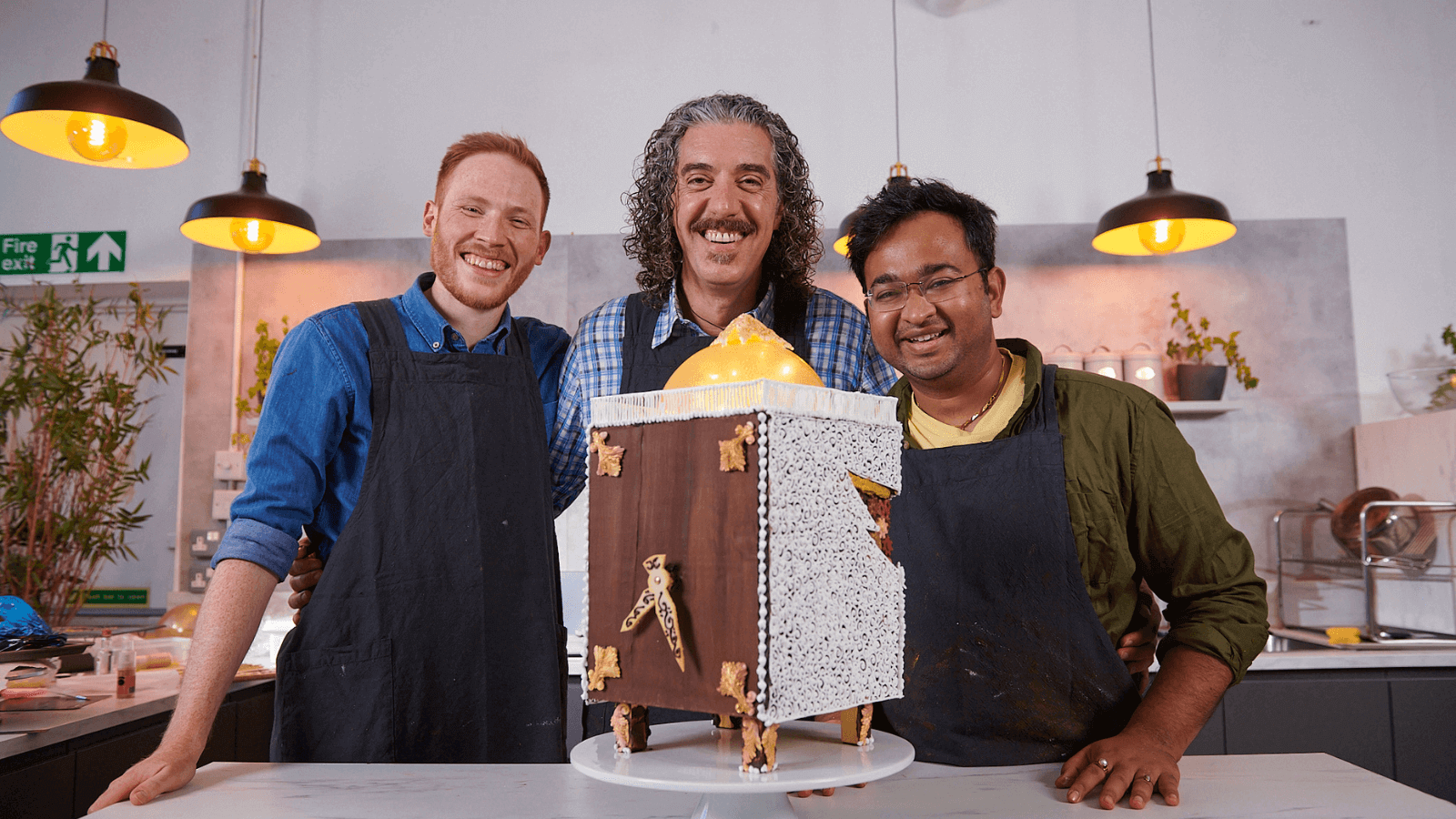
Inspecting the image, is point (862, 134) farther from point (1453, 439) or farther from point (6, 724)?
point (6, 724)

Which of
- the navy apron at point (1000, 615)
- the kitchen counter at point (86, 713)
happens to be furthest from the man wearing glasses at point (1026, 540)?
the kitchen counter at point (86, 713)

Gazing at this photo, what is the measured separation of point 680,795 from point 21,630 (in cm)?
178

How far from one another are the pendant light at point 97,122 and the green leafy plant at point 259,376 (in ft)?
3.13

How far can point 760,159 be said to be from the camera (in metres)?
1.34

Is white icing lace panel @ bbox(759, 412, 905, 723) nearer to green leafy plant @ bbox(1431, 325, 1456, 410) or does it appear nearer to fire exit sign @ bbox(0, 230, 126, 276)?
green leafy plant @ bbox(1431, 325, 1456, 410)

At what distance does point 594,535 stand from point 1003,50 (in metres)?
3.80

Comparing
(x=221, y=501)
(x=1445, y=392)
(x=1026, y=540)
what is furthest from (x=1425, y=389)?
(x=221, y=501)

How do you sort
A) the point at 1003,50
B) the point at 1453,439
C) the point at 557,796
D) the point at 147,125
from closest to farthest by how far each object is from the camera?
1. the point at 557,796
2. the point at 147,125
3. the point at 1453,439
4. the point at 1003,50

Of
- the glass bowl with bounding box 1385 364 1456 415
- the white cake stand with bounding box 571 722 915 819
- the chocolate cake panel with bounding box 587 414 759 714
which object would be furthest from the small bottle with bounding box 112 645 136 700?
the glass bowl with bounding box 1385 364 1456 415

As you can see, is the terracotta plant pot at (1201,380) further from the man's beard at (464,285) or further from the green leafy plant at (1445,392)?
the man's beard at (464,285)

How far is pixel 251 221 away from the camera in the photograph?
3.38 m

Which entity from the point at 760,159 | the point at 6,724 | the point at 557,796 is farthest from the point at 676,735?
the point at 6,724

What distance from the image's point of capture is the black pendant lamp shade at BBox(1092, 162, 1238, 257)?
306 centimetres

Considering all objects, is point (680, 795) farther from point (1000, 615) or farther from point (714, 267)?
point (714, 267)
